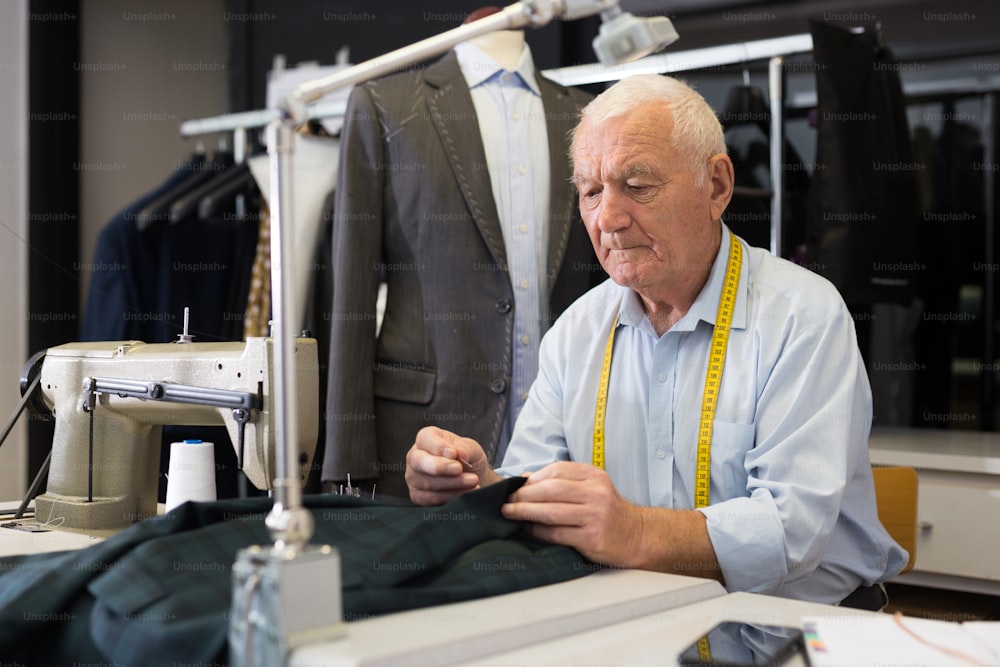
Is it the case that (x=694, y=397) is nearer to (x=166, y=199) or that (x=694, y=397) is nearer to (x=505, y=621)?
(x=505, y=621)

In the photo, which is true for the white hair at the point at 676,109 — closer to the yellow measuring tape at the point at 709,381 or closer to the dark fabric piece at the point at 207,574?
the yellow measuring tape at the point at 709,381

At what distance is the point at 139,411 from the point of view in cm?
176

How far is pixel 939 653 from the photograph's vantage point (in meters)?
1.08

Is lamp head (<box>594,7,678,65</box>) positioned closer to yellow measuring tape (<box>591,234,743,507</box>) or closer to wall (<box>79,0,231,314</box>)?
yellow measuring tape (<box>591,234,743,507</box>)

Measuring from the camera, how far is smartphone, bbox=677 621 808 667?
42.5 inches

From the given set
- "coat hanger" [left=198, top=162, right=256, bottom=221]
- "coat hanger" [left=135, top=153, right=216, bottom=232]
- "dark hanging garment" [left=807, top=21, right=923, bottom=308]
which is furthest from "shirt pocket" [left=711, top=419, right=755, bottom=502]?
"coat hanger" [left=135, top=153, right=216, bottom=232]

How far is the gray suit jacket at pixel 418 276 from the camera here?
8.46 feet

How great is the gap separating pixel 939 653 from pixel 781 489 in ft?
1.75

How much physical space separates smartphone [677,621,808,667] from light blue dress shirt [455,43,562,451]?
1414 millimetres

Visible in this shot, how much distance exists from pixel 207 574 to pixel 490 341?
1.50m

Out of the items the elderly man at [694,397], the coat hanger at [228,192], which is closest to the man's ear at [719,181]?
the elderly man at [694,397]

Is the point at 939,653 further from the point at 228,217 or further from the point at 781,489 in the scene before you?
the point at 228,217

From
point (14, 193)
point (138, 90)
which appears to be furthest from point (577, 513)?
point (138, 90)

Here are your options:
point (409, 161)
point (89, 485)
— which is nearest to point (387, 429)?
point (409, 161)
